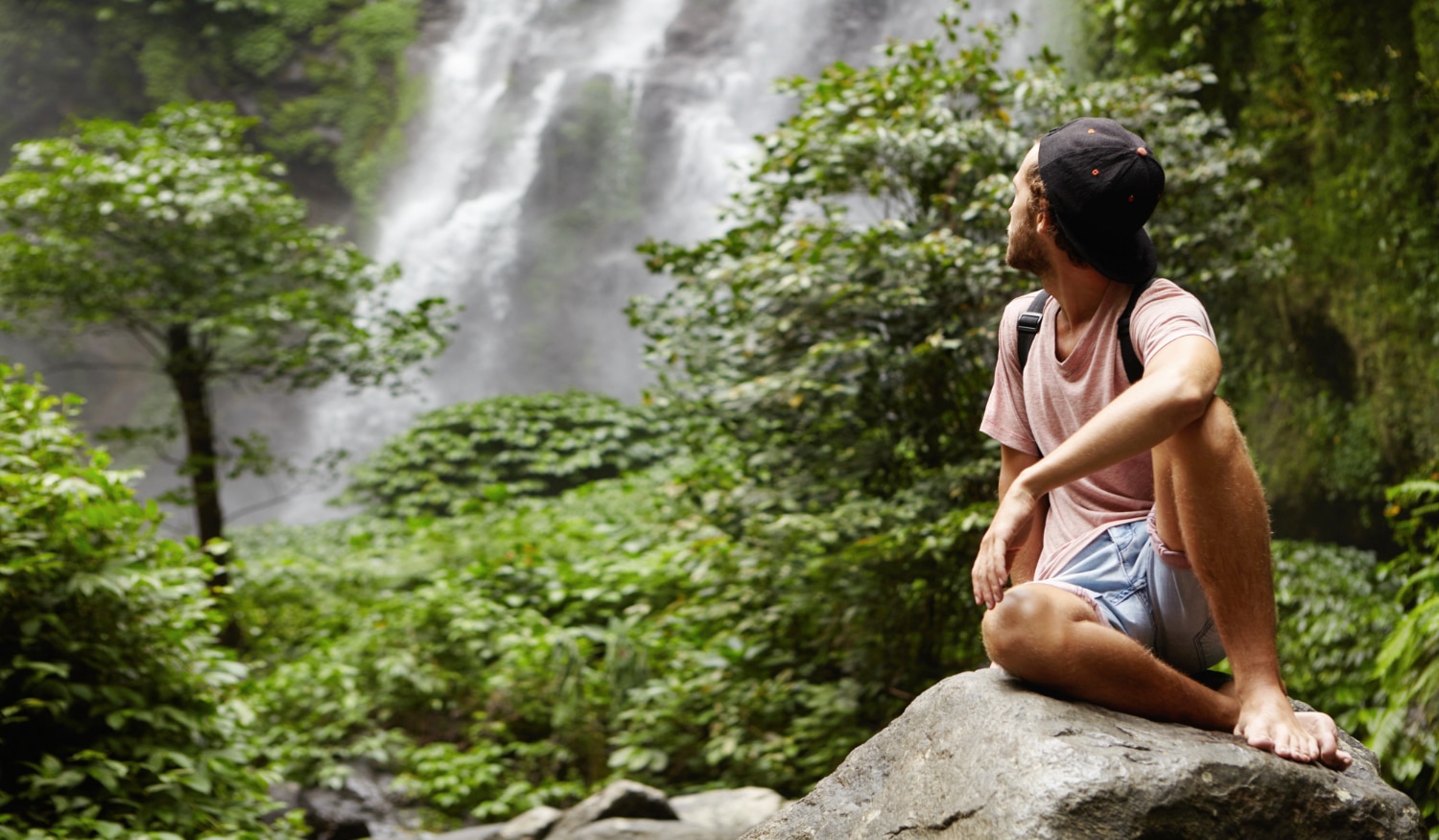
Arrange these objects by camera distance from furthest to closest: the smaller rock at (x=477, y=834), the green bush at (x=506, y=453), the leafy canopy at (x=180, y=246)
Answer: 1. the green bush at (x=506, y=453)
2. the leafy canopy at (x=180, y=246)
3. the smaller rock at (x=477, y=834)

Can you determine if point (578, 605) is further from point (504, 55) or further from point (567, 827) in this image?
point (504, 55)

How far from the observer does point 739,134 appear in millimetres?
16406

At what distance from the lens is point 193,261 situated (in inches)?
273

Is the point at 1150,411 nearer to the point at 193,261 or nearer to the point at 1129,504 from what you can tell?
the point at 1129,504

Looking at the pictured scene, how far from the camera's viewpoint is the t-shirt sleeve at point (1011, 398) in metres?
2.18

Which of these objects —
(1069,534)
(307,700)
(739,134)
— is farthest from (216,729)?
(739,134)

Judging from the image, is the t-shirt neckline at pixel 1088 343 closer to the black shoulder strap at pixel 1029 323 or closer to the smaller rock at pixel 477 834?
the black shoulder strap at pixel 1029 323

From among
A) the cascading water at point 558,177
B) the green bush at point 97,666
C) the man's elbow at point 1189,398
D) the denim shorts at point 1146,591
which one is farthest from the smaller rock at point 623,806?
the cascading water at point 558,177

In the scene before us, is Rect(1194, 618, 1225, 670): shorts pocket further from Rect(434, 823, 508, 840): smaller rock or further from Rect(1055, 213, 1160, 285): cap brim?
Rect(434, 823, 508, 840): smaller rock

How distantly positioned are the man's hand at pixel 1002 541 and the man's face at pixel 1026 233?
0.46 metres

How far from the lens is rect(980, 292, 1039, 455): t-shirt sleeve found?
218 centimetres

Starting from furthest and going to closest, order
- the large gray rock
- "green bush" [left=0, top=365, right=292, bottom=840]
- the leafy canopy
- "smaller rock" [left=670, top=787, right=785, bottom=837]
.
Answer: the leafy canopy, "smaller rock" [left=670, top=787, right=785, bottom=837], "green bush" [left=0, top=365, right=292, bottom=840], the large gray rock

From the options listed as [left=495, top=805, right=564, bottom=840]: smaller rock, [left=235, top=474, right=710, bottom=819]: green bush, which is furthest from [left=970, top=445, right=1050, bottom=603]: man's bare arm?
[left=495, top=805, right=564, bottom=840]: smaller rock

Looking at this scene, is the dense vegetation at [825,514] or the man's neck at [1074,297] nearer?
the man's neck at [1074,297]
